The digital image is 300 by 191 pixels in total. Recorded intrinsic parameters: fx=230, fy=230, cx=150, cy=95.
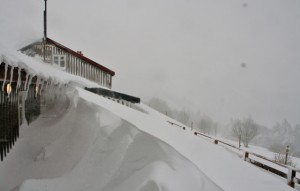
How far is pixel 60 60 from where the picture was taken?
53.4ft

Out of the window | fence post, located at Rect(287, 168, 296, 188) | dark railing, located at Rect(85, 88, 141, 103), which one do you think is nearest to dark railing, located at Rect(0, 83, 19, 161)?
dark railing, located at Rect(85, 88, 141, 103)

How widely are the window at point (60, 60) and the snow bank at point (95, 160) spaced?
9480 millimetres

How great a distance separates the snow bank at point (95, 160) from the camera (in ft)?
12.0

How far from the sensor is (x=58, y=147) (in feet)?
20.6

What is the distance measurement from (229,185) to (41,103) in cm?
952

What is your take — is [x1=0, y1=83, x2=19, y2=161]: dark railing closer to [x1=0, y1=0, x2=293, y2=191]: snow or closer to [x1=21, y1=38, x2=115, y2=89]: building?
[x1=0, y1=0, x2=293, y2=191]: snow

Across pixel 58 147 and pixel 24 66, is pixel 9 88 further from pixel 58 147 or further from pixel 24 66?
pixel 58 147

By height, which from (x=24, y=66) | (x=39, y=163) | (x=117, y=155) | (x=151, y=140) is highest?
(x=24, y=66)

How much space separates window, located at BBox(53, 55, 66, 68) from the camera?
16.1 meters

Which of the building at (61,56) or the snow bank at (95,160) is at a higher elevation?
the building at (61,56)

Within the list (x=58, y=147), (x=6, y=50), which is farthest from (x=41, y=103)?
(x=6, y=50)

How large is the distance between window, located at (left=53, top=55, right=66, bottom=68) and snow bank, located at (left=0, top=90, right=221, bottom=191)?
948 centimetres

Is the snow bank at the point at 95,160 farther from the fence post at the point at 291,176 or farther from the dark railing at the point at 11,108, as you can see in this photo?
the fence post at the point at 291,176

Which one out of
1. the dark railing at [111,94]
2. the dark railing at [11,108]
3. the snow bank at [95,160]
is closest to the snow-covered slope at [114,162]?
the snow bank at [95,160]
